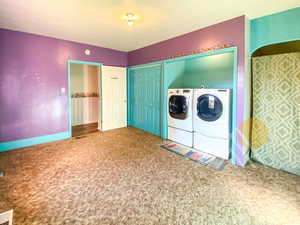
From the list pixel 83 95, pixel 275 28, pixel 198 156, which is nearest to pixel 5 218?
pixel 198 156

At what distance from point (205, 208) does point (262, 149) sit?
1775mm

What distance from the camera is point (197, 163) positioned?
281cm

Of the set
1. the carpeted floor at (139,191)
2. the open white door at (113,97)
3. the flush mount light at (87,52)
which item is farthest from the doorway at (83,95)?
the carpeted floor at (139,191)

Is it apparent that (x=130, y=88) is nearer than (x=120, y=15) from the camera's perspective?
No

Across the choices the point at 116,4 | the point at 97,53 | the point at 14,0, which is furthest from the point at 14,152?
the point at 116,4

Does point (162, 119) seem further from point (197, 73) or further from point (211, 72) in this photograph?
point (211, 72)

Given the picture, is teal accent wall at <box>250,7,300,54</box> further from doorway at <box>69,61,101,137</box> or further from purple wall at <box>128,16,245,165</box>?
doorway at <box>69,61,101,137</box>

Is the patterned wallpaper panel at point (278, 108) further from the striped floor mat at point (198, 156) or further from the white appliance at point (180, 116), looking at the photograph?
the white appliance at point (180, 116)

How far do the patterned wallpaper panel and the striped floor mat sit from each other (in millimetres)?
737

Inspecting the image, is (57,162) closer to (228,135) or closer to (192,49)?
(228,135)

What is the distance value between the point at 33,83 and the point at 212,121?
13.4 ft

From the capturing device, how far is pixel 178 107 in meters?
3.64

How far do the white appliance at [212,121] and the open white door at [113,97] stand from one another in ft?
8.94

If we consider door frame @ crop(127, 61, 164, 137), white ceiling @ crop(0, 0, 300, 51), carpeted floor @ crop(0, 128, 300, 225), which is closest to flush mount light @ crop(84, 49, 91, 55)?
white ceiling @ crop(0, 0, 300, 51)
